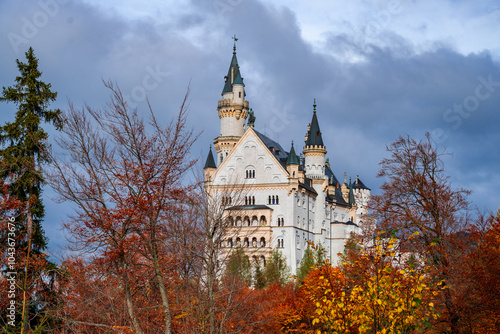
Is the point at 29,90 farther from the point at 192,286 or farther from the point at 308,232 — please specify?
the point at 308,232

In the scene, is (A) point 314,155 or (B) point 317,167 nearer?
(A) point 314,155

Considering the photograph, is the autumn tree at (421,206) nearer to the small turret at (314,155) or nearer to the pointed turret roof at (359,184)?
the small turret at (314,155)

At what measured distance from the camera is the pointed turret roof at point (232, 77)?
334 feet

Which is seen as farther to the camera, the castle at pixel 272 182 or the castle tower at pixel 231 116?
the castle tower at pixel 231 116

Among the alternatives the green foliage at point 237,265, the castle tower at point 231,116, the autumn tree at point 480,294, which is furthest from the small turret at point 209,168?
the autumn tree at point 480,294

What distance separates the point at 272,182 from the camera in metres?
91.8

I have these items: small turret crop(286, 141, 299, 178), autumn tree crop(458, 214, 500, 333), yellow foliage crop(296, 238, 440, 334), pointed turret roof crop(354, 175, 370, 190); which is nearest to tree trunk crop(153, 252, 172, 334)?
yellow foliage crop(296, 238, 440, 334)

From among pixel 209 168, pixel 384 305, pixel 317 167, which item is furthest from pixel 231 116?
pixel 384 305

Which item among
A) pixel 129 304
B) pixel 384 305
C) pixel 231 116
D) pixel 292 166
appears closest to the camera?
pixel 384 305

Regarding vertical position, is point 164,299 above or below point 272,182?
below

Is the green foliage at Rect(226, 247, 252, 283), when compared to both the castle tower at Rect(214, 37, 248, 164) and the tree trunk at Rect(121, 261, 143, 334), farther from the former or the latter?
Answer: the castle tower at Rect(214, 37, 248, 164)

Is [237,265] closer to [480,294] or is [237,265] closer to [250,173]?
[480,294]

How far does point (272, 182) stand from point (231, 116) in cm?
1551

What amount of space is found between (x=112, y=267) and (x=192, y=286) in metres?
4.12
